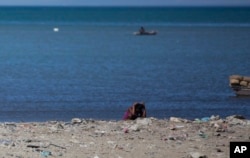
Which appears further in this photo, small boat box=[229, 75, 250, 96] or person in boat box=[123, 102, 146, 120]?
small boat box=[229, 75, 250, 96]

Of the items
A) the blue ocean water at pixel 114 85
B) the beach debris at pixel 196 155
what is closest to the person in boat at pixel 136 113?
the blue ocean water at pixel 114 85

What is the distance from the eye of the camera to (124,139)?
49.2ft

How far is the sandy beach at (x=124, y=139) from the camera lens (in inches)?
532

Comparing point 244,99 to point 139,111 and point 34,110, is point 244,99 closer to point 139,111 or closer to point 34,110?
point 34,110

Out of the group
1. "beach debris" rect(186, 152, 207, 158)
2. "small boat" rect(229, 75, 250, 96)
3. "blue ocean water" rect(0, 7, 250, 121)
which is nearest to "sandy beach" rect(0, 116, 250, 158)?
"beach debris" rect(186, 152, 207, 158)

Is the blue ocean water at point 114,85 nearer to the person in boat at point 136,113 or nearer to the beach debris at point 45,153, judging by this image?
the person in boat at point 136,113

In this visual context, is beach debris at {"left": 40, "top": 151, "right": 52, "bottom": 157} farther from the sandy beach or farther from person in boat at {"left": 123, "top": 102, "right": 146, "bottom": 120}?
person in boat at {"left": 123, "top": 102, "right": 146, "bottom": 120}

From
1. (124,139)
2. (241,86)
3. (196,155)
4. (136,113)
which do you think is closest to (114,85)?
(241,86)

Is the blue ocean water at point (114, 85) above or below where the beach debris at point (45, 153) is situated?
above

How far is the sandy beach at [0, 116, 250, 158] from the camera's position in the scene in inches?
532

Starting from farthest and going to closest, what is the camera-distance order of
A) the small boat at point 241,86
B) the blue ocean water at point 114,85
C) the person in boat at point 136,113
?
the small boat at point 241,86, the blue ocean water at point 114,85, the person in boat at point 136,113

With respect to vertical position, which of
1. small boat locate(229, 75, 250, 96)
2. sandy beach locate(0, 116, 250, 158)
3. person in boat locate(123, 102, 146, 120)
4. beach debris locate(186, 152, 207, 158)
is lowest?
beach debris locate(186, 152, 207, 158)

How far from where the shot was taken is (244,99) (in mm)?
29031

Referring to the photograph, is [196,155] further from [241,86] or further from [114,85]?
[114,85]
